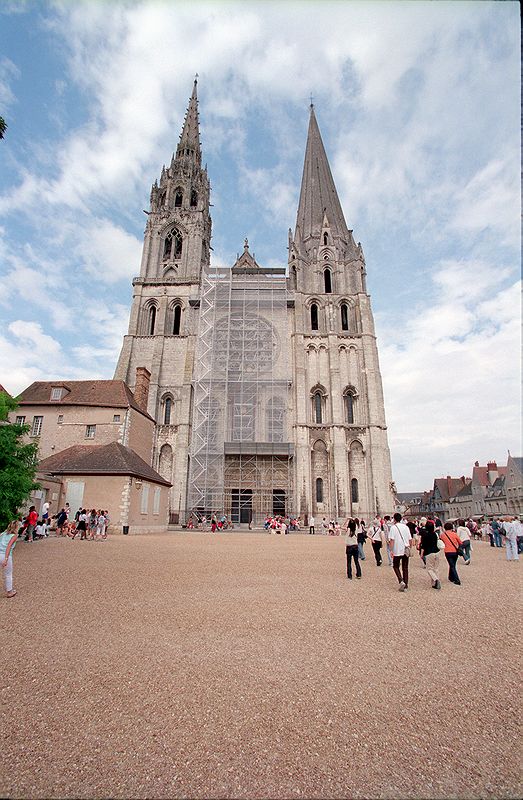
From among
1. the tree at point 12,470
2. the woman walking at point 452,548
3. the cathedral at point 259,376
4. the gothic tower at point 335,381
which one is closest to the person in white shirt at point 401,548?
the woman walking at point 452,548

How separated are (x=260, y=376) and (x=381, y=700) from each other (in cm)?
3214

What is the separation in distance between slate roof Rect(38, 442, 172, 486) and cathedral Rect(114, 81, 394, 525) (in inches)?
349

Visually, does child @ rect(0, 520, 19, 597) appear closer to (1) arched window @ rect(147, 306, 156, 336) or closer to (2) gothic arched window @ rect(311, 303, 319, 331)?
(1) arched window @ rect(147, 306, 156, 336)

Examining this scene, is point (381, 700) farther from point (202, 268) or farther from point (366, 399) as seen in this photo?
point (202, 268)

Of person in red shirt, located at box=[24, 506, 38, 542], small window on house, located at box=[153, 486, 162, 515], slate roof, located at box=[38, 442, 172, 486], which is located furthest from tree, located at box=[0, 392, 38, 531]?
small window on house, located at box=[153, 486, 162, 515]

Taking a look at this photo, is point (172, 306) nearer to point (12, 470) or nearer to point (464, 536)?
point (12, 470)

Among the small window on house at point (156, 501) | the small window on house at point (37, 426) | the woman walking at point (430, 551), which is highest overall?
the small window on house at point (37, 426)

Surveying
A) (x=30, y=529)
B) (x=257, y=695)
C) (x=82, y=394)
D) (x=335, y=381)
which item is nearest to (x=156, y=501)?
(x=82, y=394)

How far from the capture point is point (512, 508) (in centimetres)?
4962

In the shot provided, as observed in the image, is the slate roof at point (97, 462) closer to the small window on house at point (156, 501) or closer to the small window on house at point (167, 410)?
the small window on house at point (156, 501)

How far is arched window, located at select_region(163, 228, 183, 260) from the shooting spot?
138ft

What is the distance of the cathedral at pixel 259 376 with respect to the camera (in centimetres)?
3234

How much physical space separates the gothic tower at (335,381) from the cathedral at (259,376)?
0.36 feet

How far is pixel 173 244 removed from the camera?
42.0 meters
